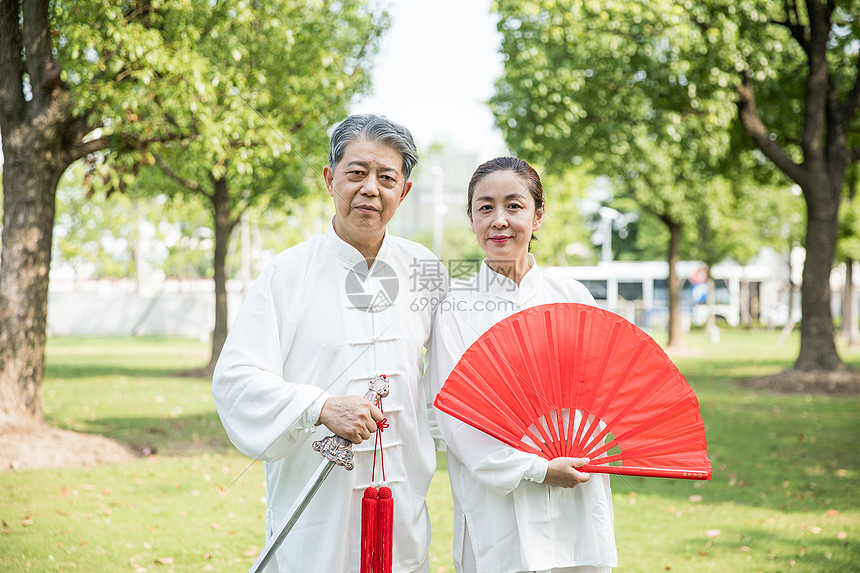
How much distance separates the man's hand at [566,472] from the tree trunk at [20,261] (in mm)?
6207

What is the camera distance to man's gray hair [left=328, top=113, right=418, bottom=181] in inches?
88.0

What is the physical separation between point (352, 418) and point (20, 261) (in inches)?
236

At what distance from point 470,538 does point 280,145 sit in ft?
20.5

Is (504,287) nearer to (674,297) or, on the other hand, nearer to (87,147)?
→ (87,147)

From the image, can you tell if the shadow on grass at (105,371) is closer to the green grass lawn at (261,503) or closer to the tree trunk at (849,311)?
the green grass lawn at (261,503)

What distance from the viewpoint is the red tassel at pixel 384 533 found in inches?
82.1

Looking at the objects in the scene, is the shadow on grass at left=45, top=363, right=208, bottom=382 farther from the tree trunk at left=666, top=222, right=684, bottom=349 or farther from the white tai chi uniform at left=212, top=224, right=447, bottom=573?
the tree trunk at left=666, top=222, right=684, bottom=349

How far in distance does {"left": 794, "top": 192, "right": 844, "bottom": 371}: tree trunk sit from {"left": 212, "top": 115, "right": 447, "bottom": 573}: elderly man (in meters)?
10.3

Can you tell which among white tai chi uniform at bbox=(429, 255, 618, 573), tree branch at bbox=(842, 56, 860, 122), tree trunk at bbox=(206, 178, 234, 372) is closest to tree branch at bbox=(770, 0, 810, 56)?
tree branch at bbox=(842, 56, 860, 122)

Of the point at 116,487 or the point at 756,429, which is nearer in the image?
the point at 116,487

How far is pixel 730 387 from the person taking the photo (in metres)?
11.4

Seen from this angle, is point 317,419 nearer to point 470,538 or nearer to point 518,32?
point 470,538

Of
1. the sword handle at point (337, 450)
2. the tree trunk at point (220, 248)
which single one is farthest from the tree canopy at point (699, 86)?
the sword handle at point (337, 450)

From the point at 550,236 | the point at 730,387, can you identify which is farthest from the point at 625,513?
the point at 550,236
